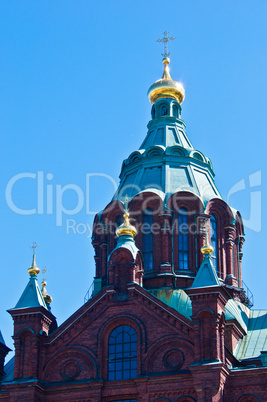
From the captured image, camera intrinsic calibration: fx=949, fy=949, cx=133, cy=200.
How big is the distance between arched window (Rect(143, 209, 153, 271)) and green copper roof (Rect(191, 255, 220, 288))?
20.3 feet

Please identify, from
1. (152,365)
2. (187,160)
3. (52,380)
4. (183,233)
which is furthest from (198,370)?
(187,160)

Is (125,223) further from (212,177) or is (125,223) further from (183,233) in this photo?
(212,177)

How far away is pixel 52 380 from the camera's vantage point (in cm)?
4578

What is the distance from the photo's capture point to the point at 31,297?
155 feet

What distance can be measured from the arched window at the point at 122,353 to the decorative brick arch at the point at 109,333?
0.64ft

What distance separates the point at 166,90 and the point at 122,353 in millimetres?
21065

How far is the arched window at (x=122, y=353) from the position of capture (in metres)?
45.2

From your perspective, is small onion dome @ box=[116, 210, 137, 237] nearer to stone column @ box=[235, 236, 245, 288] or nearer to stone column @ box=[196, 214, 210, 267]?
stone column @ box=[196, 214, 210, 267]

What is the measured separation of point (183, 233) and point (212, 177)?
6031 millimetres

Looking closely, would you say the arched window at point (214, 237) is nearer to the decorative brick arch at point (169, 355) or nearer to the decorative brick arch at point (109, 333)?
the decorative brick arch at point (109, 333)

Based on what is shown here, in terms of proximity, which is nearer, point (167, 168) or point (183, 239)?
point (183, 239)

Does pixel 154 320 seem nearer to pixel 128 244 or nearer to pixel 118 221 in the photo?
pixel 128 244

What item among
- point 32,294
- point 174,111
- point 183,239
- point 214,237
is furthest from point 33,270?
point 174,111

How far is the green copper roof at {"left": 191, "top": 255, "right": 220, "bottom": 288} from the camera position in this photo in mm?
Result: 44844
